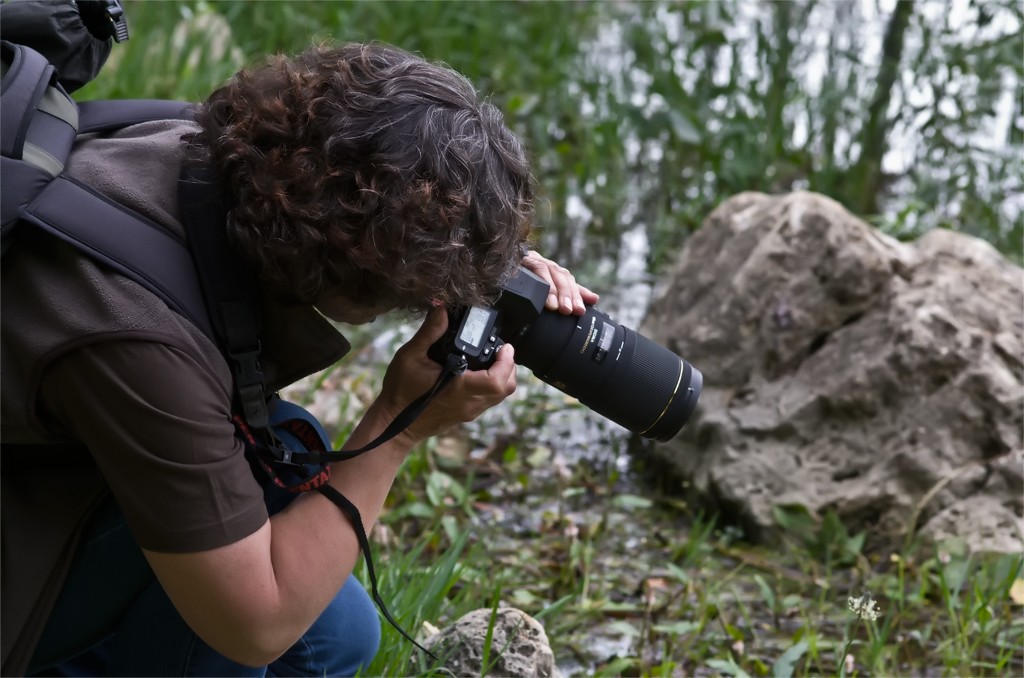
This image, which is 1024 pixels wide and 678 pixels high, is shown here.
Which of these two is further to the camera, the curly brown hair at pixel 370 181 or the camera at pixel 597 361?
the camera at pixel 597 361

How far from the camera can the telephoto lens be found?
174 cm

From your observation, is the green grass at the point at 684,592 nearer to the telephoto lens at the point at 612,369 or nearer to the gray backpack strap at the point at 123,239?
the telephoto lens at the point at 612,369

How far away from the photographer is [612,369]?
1.78 meters

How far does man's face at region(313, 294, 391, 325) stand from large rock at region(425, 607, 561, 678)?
561 millimetres

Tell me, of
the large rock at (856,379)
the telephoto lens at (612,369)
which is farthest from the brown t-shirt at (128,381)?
the large rock at (856,379)

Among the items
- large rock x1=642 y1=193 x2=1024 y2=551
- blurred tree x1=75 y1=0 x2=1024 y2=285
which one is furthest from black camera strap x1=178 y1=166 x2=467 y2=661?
blurred tree x1=75 y1=0 x2=1024 y2=285

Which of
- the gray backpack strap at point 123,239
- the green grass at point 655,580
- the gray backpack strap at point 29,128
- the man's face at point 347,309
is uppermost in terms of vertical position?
the gray backpack strap at point 29,128

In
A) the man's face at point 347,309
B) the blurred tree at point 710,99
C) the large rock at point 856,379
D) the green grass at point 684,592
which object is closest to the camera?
the man's face at point 347,309

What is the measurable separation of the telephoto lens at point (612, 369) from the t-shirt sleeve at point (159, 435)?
511mm

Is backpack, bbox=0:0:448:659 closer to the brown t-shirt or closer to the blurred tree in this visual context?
the brown t-shirt

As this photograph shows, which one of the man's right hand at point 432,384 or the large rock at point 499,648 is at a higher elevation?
the man's right hand at point 432,384

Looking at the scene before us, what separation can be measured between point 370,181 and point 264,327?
27cm

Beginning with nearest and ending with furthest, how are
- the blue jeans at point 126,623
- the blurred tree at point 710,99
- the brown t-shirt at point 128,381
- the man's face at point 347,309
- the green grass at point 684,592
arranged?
the brown t-shirt at point 128,381 → the man's face at point 347,309 → the blue jeans at point 126,623 → the green grass at point 684,592 → the blurred tree at point 710,99

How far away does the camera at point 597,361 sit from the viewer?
167 centimetres
